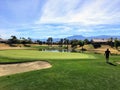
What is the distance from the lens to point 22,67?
74.4 ft

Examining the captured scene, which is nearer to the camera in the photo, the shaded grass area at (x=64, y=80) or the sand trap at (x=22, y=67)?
the shaded grass area at (x=64, y=80)

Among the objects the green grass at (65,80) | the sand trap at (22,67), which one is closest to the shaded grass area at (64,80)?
the green grass at (65,80)

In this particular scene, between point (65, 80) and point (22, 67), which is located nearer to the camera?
point (65, 80)

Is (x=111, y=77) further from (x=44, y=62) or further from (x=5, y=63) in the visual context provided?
(x=5, y=63)

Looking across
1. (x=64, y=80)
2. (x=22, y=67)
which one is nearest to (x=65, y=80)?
(x=64, y=80)

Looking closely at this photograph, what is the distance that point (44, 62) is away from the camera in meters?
24.4

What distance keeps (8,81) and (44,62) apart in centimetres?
814

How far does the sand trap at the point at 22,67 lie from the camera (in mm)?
21291

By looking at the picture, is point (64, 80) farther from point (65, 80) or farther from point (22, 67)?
point (22, 67)

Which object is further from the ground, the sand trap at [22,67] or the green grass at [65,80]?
the sand trap at [22,67]

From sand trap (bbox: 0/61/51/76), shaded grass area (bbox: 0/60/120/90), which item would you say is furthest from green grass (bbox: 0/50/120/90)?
sand trap (bbox: 0/61/51/76)

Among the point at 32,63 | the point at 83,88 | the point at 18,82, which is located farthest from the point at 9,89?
the point at 32,63

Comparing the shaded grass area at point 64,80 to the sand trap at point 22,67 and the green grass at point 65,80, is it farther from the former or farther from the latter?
the sand trap at point 22,67

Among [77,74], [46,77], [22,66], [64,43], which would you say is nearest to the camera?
[46,77]
